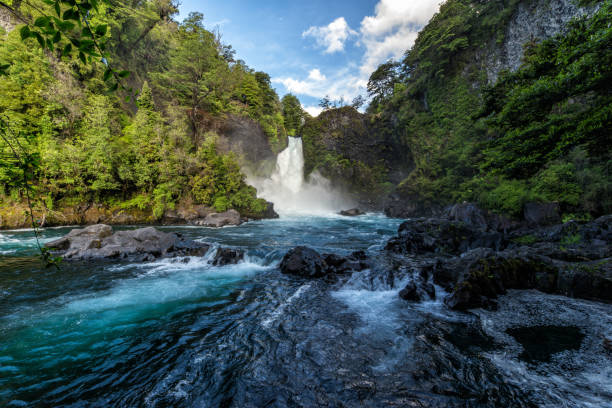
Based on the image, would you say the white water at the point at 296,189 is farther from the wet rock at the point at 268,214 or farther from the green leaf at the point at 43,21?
the green leaf at the point at 43,21

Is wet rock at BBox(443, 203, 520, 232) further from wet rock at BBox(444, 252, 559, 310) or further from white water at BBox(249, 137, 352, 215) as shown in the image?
white water at BBox(249, 137, 352, 215)

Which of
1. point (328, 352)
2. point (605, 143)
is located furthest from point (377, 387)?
point (605, 143)

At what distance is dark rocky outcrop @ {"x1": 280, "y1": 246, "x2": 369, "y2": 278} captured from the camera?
793 centimetres

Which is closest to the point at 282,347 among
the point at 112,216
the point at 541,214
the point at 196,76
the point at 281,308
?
the point at 281,308

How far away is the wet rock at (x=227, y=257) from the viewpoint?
29.4 feet

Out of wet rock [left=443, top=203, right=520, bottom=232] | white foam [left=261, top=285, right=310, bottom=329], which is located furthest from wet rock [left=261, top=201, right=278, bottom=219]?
white foam [left=261, top=285, right=310, bottom=329]

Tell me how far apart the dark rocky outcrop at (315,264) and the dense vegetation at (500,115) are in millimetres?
5843

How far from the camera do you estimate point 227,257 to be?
9.18 m

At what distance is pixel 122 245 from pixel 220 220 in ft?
25.1

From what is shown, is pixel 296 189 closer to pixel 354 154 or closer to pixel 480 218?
pixel 354 154

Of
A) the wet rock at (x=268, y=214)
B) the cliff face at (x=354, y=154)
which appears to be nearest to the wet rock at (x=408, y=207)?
the cliff face at (x=354, y=154)

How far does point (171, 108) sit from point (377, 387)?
22.3 metres

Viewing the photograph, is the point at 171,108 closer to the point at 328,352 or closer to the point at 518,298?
the point at 328,352

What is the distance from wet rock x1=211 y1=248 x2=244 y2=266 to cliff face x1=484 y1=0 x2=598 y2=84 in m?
21.7
